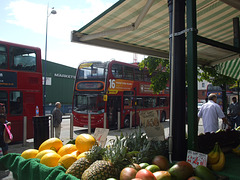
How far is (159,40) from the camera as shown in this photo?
518 cm

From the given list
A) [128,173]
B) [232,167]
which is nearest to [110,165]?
[128,173]

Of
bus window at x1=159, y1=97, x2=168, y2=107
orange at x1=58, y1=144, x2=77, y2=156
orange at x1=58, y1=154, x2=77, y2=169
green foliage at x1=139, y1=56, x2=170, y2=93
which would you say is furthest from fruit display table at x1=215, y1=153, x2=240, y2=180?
bus window at x1=159, y1=97, x2=168, y2=107

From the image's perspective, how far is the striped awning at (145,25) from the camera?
137 inches

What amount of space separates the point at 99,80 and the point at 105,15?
9.97 m

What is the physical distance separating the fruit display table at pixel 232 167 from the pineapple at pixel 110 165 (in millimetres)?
1053

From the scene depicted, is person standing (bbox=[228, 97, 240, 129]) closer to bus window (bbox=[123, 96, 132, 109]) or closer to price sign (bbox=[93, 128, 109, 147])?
bus window (bbox=[123, 96, 132, 109])

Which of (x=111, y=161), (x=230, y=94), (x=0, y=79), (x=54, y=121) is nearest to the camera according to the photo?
(x=111, y=161)

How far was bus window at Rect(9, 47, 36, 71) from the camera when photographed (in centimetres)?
943

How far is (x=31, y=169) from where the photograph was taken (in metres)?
2.46

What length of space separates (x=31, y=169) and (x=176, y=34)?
2.47 meters

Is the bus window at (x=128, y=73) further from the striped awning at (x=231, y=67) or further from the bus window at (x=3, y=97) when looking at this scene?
the striped awning at (x=231, y=67)

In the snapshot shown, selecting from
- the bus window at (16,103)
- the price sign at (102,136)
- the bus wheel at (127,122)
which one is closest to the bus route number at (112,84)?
the bus wheel at (127,122)

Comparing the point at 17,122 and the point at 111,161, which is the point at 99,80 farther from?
the point at 111,161

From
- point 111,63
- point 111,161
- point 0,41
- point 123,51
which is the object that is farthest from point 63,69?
point 111,161
